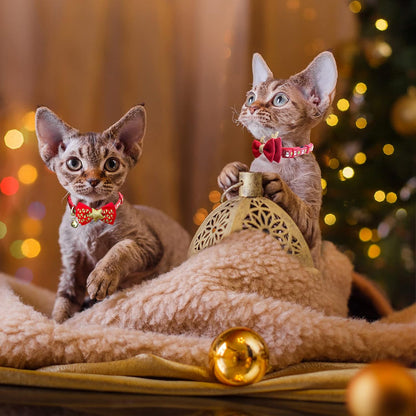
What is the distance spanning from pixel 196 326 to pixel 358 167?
0.86 meters

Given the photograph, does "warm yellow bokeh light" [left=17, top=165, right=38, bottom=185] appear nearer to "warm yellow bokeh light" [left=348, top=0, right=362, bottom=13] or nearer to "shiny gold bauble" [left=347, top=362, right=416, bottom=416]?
"warm yellow bokeh light" [left=348, top=0, right=362, bottom=13]

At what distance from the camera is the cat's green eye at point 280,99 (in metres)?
0.75

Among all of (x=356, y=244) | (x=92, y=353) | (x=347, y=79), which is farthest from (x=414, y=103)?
(x=92, y=353)

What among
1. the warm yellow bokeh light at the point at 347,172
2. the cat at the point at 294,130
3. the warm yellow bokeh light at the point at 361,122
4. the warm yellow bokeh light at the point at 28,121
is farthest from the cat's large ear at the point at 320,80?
the warm yellow bokeh light at the point at 28,121

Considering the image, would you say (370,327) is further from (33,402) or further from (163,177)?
(163,177)

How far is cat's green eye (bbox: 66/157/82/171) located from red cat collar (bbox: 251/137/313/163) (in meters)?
0.25

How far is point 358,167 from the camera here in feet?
4.55

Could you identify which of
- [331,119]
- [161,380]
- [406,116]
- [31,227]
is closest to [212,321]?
[161,380]

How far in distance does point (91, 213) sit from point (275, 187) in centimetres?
26

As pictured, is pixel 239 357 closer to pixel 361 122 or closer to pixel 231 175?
pixel 231 175

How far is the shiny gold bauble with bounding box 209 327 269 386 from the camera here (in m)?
0.57

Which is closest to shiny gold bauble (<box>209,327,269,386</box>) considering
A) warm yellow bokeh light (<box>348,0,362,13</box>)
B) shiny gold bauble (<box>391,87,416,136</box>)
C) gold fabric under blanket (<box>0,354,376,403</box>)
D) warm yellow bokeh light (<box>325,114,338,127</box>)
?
gold fabric under blanket (<box>0,354,376,403</box>)

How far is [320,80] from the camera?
0.75 meters

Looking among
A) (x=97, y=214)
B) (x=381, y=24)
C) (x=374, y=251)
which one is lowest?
(x=374, y=251)
